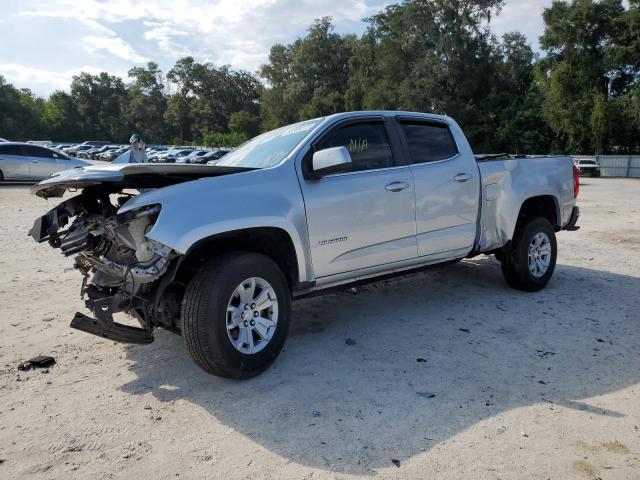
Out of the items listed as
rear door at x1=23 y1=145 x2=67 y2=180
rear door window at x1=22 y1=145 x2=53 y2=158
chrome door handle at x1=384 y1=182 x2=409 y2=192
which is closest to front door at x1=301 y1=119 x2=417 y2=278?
chrome door handle at x1=384 y1=182 x2=409 y2=192

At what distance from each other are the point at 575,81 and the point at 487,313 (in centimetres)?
3968

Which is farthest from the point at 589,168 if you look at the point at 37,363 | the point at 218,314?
the point at 37,363

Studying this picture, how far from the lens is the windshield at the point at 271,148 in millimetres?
4410

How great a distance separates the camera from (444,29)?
49.7 metres

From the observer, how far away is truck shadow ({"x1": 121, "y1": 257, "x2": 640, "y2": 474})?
10.3 feet

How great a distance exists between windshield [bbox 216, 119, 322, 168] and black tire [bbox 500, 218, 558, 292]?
2.75m

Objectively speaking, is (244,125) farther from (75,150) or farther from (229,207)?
(229,207)

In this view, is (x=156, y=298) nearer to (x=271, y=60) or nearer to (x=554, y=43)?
(x=554, y=43)

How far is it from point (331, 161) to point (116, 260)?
1.78 m

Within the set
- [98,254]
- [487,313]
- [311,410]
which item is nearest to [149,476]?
[311,410]

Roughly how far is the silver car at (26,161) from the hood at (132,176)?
18187 mm

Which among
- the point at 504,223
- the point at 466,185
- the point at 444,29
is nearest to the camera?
the point at 466,185

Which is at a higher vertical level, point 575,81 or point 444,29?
point 444,29

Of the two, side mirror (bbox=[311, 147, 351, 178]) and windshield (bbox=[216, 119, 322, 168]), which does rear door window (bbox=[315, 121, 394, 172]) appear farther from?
side mirror (bbox=[311, 147, 351, 178])
